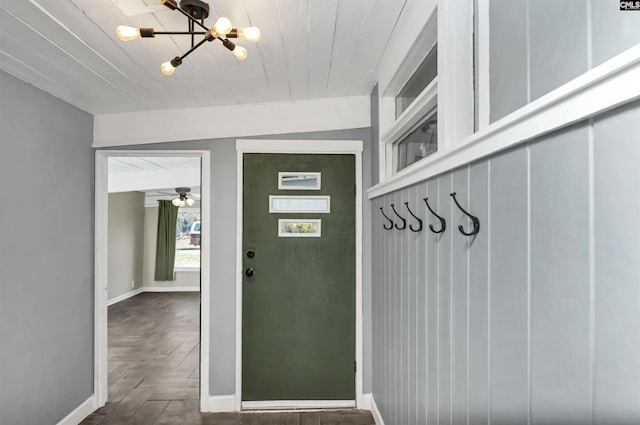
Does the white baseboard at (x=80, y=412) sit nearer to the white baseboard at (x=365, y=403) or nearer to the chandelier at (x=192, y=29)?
the white baseboard at (x=365, y=403)

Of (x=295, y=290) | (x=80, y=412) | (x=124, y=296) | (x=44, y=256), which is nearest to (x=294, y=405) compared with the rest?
(x=295, y=290)

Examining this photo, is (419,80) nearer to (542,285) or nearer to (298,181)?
(298,181)

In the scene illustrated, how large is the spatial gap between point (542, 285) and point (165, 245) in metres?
7.97

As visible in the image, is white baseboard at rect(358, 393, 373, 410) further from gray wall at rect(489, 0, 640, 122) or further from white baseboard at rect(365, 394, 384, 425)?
gray wall at rect(489, 0, 640, 122)

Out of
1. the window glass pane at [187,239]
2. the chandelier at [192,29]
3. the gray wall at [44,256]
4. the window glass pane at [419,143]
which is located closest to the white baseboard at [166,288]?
the window glass pane at [187,239]

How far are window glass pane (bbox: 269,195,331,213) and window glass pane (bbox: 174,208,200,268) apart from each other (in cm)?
592

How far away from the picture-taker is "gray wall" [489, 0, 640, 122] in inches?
24.0

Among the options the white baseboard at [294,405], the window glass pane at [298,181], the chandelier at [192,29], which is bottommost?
the white baseboard at [294,405]

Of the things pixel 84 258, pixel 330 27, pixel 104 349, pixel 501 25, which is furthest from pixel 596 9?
pixel 104 349

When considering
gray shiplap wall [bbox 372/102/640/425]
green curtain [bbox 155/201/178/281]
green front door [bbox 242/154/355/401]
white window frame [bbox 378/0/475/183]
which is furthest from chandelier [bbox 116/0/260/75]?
green curtain [bbox 155/201/178/281]

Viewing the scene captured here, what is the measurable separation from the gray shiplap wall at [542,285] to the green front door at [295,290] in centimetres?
139

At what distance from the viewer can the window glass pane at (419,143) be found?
1.59 meters

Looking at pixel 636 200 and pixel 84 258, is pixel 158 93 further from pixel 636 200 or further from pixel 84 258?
pixel 636 200

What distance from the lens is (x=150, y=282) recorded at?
782 cm
